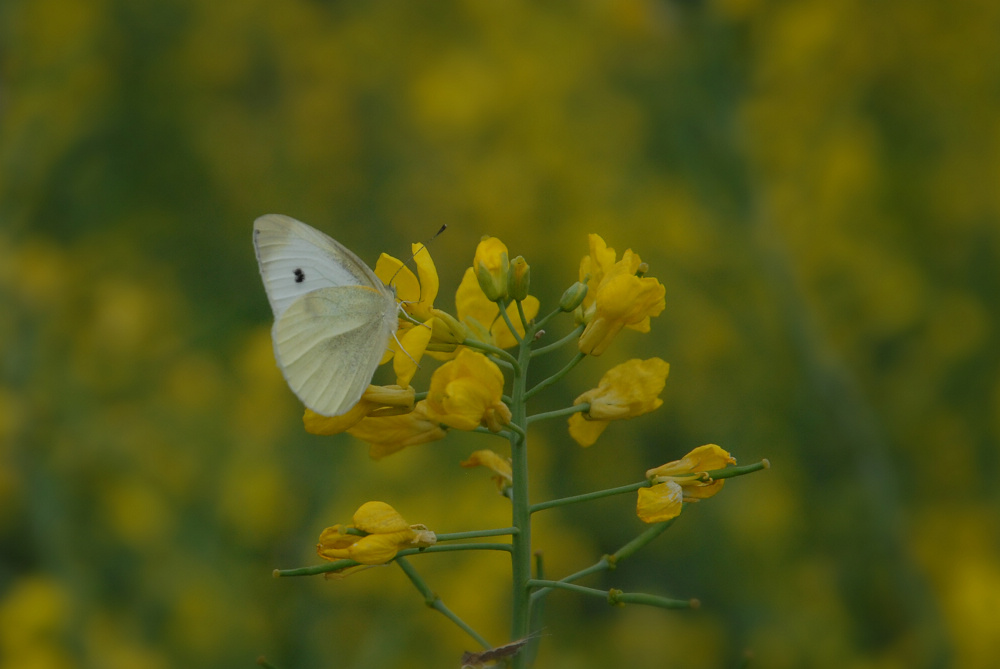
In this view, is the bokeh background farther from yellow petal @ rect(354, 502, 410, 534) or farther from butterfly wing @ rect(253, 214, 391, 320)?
yellow petal @ rect(354, 502, 410, 534)

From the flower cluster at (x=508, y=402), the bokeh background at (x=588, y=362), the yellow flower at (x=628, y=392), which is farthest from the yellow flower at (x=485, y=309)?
the bokeh background at (x=588, y=362)

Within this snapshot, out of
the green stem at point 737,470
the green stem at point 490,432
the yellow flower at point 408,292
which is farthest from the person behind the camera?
the yellow flower at point 408,292

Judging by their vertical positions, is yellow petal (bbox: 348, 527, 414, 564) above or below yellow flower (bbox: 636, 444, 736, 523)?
below

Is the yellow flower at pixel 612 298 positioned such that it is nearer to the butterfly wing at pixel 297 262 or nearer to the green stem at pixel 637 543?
the green stem at pixel 637 543

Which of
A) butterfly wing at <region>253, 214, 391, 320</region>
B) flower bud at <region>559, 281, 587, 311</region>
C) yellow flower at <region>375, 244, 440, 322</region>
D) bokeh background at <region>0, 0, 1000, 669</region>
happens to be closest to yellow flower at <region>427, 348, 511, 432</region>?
flower bud at <region>559, 281, 587, 311</region>

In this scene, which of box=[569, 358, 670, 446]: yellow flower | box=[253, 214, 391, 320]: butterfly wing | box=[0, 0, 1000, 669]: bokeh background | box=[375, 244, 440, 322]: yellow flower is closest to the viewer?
box=[569, 358, 670, 446]: yellow flower
